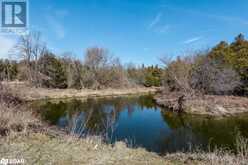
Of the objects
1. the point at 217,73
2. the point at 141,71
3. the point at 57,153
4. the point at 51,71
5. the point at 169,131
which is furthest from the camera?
the point at 141,71

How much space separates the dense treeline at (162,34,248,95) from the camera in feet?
73.8

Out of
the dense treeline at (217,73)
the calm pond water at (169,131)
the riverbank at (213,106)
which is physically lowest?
the calm pond water at (169,131)

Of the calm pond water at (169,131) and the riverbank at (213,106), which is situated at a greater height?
the riverbank at (213,106)

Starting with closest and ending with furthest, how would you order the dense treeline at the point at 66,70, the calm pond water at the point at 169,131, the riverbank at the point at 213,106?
the calm pond water at the point at 169,131 < the riverbank at the point at 213,106 < the dense treeline at the point at 66,70

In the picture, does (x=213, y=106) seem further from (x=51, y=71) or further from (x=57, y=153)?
(x=51, y=71)

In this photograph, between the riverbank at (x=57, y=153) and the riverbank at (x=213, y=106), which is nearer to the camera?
the riverbank at (x=57, y=153)

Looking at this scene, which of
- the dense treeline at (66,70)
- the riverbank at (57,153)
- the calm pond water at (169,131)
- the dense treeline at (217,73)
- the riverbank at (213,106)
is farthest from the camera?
the dense treeline at (66,70)

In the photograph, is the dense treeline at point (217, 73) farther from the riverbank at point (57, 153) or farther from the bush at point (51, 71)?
the bush at point (51, 71)

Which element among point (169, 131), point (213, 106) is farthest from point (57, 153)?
point (213, 106)

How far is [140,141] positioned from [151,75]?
3982 cm

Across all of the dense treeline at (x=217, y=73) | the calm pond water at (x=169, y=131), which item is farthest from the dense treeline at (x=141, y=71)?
the calm pond water at (x=169, y=131)

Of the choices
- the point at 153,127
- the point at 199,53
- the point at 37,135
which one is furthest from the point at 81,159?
the point at 199,53

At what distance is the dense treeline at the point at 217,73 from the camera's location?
2248 centimetres

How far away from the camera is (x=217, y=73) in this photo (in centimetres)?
2259
